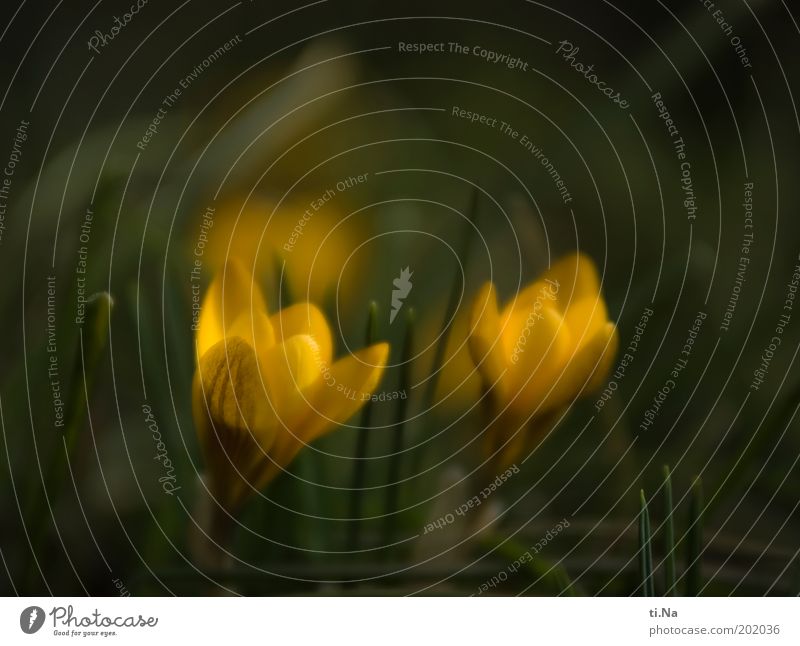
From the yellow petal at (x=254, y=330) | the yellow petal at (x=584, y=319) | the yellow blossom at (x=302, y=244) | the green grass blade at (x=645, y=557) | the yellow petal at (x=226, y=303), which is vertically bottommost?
the green grass blade at (x=645, y=557)

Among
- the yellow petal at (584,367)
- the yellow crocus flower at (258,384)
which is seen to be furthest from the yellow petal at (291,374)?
the yellow petal at (584,367)

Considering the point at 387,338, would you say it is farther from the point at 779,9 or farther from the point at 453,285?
the point at 779,9

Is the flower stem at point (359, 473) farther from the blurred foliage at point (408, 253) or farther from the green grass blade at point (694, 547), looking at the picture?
the green grass blade at point (694, 547)

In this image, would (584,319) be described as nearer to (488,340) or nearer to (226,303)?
(488,340)

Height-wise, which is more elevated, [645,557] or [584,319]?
[584,319]

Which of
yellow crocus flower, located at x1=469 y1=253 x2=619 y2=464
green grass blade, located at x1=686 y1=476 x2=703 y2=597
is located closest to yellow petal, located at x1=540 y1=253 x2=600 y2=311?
yellow crocus flower, located at x1=469 y1=253 x2=619 y2=464

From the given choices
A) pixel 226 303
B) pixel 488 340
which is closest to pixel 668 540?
pixel 488 340

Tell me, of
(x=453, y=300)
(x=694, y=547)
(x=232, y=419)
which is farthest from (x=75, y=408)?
(x=694, y=547)
